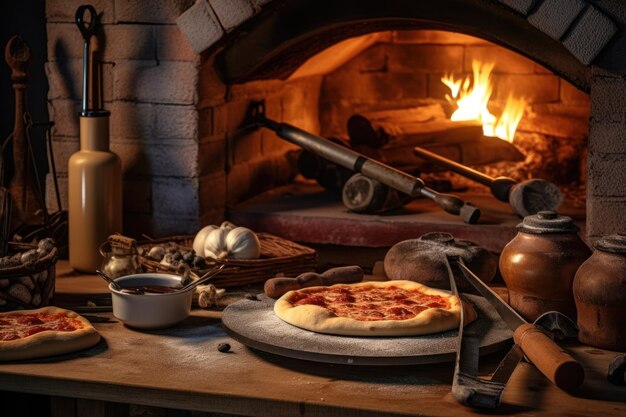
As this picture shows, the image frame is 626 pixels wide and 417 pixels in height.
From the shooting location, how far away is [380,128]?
3854 mm

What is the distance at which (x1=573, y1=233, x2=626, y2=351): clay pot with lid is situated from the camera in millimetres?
2117

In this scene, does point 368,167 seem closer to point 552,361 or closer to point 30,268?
point 30,268

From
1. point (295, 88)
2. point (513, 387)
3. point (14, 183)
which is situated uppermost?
point (295, 88)

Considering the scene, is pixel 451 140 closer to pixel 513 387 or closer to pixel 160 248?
pixel 160 248

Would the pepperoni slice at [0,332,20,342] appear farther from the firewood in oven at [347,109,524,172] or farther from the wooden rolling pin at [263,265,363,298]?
the firewood in oven at [347,109,524,172]

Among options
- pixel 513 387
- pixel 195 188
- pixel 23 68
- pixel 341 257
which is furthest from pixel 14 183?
pixel 513 387

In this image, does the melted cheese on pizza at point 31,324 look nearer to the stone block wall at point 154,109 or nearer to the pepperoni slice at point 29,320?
the pepperoni slice at point 29,320

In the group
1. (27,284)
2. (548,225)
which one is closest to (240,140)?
(27,284)

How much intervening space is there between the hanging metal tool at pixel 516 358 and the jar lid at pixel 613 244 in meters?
0.17

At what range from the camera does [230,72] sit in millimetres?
3328

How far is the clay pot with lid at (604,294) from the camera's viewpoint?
2117mm

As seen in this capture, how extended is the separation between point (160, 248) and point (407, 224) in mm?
840

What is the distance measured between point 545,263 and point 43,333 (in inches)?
43.3

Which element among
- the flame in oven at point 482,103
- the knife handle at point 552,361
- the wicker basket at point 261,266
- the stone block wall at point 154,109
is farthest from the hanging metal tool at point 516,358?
the flame in oven at point 482,103
